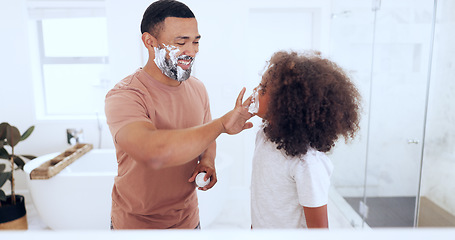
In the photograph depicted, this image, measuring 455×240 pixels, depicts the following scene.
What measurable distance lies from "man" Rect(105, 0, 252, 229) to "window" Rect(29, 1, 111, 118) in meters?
1.96

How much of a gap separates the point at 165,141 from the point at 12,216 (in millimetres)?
1887

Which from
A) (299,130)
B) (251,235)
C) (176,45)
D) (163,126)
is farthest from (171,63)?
(251,235)

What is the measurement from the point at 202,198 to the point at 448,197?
145cm

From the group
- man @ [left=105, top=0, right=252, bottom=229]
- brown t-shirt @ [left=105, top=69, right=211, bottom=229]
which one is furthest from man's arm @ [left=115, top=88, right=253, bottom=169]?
brown t-shirt @ [left=105, top=69, right=211, bottom=229]

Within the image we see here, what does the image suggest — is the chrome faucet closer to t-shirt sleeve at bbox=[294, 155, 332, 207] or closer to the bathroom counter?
t-shirt sleeve at bbox=[294, 155, 332, 207]

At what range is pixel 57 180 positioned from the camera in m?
1.94

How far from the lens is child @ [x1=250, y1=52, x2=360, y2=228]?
737 millimetres

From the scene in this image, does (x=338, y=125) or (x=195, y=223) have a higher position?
(x=338, y=125)

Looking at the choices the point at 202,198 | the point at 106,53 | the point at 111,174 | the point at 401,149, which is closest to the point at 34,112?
the point at 106,53

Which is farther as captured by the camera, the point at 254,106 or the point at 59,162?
the point at 59,162

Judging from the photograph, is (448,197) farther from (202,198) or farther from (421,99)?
(202,198)

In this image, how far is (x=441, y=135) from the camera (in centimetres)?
188

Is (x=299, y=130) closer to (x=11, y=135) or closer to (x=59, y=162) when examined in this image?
(x=59, y=162)

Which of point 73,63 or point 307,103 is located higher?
point 73,63
